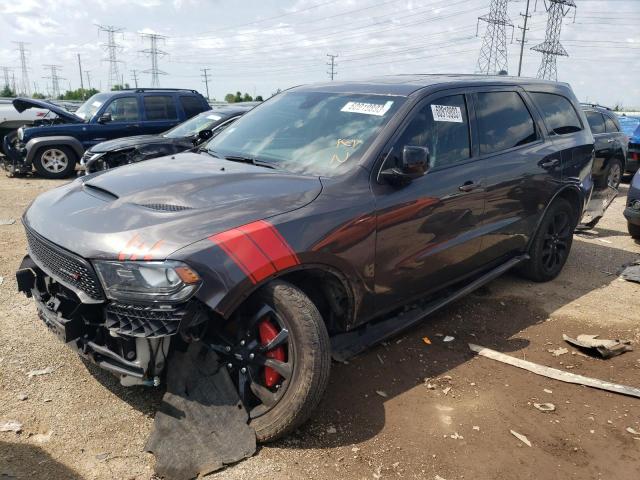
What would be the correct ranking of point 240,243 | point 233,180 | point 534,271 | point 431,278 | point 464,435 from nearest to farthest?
point 240,243, point 464,435, point 233,180, point 431,278, point 534,271

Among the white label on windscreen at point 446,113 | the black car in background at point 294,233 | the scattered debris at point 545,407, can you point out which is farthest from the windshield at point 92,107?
the scattered debris at point 545,407

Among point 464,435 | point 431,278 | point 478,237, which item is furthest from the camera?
point 478,237

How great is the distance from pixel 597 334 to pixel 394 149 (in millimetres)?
2424

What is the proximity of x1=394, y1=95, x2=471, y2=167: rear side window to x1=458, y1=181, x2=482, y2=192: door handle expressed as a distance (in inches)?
7.2

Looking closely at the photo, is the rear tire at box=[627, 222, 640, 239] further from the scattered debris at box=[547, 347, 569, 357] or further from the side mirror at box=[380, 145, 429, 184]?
the side mirror at box=[380, 145, 429, 184]

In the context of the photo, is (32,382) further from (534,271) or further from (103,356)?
(534,271)

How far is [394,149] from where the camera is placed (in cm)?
343

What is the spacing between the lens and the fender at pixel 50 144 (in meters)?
11.2

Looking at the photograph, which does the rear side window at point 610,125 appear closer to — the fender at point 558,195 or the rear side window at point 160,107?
the fender at point 558,195

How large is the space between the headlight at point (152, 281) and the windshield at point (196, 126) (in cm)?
738

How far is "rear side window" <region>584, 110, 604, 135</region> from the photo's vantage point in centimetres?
1030

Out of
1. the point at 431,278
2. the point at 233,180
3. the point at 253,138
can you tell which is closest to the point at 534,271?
the point at 431,278

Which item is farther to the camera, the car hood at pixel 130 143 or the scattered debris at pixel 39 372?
the car hood at pixel 130 143

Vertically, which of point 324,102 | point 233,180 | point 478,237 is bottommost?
point 478,237
